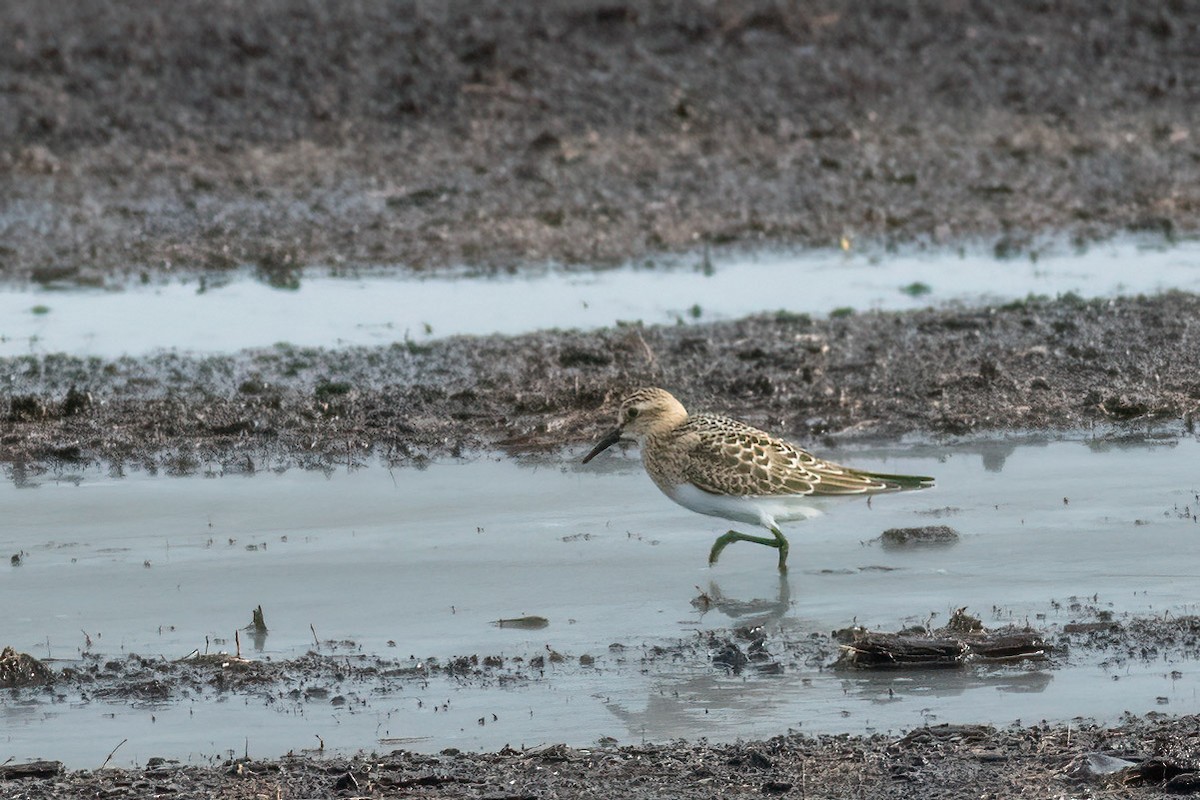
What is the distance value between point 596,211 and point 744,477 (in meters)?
7.81

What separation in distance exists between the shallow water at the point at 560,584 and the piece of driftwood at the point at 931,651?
2.6 inches

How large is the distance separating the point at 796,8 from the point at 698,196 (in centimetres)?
577

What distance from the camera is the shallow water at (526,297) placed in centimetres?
1283

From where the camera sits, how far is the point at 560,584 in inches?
327

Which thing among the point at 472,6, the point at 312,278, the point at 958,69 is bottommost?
the point at 312,278

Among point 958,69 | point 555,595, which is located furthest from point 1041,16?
point 555,595

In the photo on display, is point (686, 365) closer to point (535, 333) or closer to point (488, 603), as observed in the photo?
point (535, 333)

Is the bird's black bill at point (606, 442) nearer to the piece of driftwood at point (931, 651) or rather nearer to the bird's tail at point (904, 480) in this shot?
the bird's tail at point (904, 480)

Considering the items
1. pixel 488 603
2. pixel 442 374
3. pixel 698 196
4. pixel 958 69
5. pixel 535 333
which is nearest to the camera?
pixel 488 603

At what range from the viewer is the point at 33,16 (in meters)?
21.8

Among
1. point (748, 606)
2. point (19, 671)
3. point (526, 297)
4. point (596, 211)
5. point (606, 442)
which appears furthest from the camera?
point (596, 211)

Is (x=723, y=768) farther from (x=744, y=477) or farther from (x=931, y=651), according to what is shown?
(x=744, y=477)

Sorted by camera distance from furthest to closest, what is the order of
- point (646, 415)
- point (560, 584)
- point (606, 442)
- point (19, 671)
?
point (606, 442), point (646, 415), point (560, 584), point (19, 671)

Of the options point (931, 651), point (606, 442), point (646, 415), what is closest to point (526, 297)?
point (606, 442)
